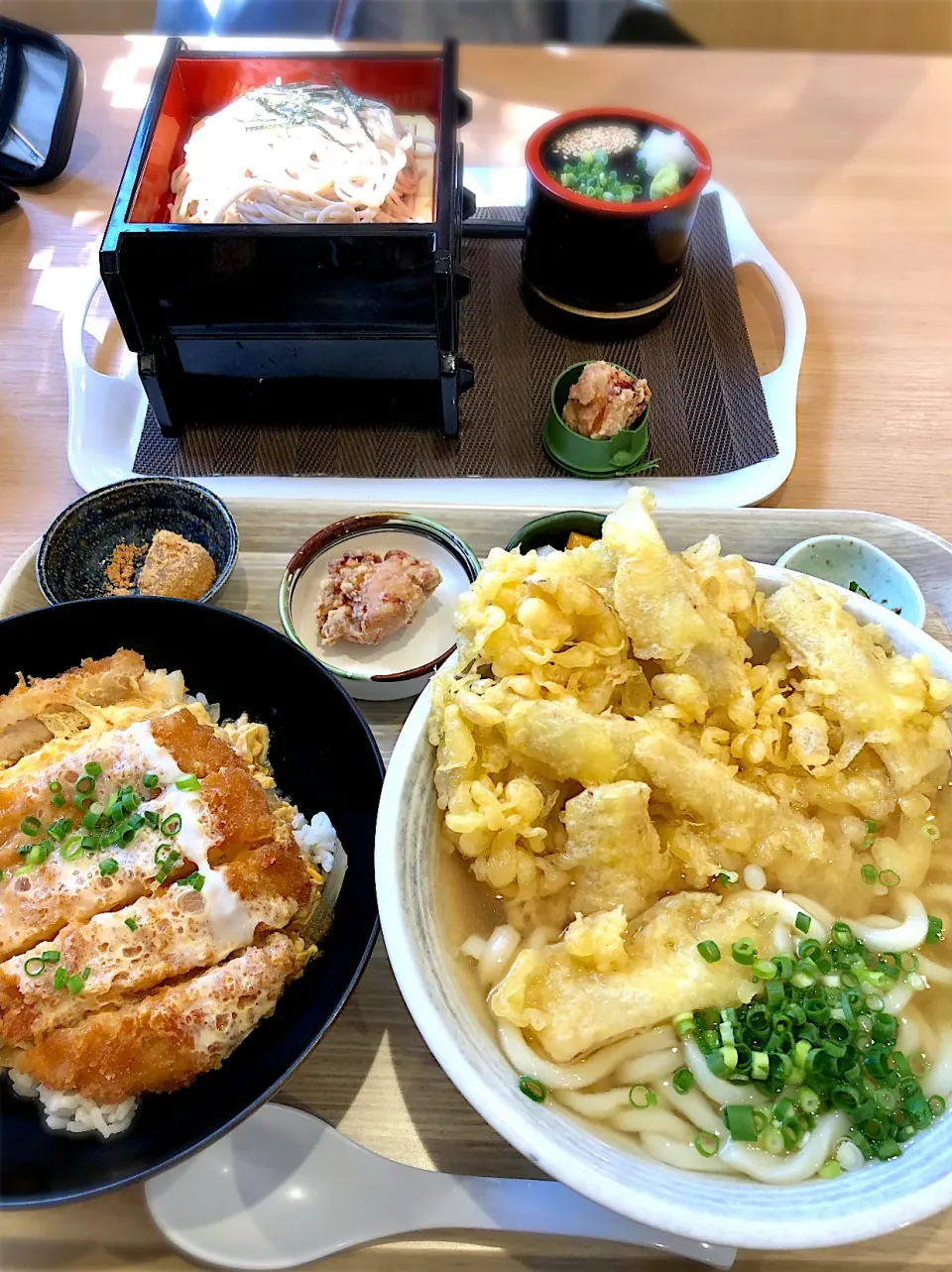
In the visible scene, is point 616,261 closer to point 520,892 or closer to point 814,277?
point 814,277

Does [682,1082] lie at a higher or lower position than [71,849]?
lower

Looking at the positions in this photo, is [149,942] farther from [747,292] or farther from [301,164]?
[747,292]

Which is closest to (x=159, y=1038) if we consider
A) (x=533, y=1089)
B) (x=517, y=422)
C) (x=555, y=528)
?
(x=533, y=1089)

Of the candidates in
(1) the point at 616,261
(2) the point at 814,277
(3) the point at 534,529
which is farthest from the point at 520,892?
(2) the point at 814,277

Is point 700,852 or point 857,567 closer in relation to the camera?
point 700,852

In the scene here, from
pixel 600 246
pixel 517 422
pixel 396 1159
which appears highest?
pixel 600 246

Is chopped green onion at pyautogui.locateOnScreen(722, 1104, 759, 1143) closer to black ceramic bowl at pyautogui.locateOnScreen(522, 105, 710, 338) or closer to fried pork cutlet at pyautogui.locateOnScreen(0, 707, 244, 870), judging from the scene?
fried pork cutlet at pyautogui.locateOnScreen(0, 707, 244, 870)

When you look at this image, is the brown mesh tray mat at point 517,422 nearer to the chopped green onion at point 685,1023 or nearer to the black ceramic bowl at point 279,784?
the black ceramic bowl at point 279,784
